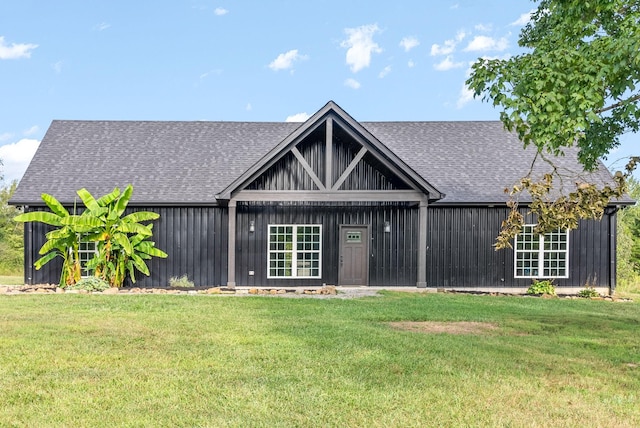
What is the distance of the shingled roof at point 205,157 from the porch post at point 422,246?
1.74m

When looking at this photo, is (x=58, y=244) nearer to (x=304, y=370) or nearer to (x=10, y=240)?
(x=304, y=370)

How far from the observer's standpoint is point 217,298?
1398cm

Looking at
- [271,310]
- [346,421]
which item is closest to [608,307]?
[271,310]

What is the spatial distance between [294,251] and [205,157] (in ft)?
16.8

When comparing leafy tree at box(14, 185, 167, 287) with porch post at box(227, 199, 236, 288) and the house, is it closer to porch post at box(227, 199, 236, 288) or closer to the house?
the house

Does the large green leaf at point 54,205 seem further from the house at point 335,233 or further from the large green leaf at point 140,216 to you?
the large green leaf at point 140,216

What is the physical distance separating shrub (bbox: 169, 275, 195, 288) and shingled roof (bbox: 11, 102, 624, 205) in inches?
94.6

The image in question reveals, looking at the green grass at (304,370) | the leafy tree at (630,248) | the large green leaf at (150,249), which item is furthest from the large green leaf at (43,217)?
the leafy tree at (630,248)

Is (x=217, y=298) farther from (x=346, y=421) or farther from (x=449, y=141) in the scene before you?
(x=449, y=141)

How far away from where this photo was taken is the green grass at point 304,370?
16.8 ft

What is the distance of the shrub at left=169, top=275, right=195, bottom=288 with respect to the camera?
1742 cm

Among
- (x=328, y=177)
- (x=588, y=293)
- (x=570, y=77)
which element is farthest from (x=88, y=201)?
(x=588, y=293)

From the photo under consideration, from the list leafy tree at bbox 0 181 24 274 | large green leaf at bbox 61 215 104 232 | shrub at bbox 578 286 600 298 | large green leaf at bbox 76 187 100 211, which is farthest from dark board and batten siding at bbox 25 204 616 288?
leafy tree at bbox 0 181 24 274

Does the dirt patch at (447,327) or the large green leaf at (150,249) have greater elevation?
the large green leaf at (150,249)
